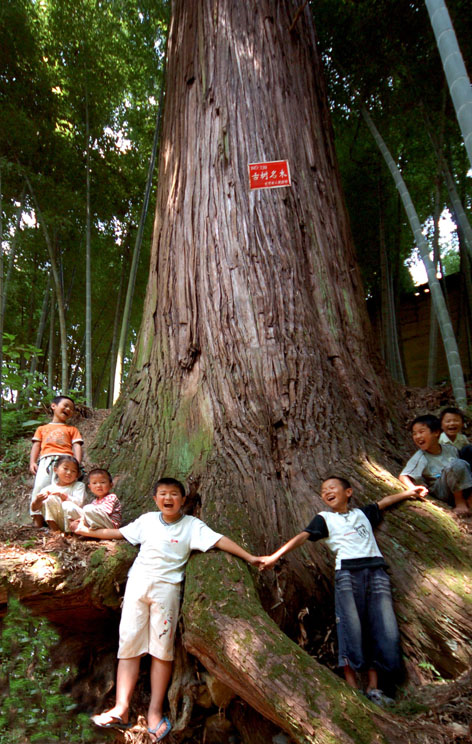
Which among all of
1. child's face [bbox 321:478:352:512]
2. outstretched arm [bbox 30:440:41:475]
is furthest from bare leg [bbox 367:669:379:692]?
outstretched arm [bbox 30:440:41:475]

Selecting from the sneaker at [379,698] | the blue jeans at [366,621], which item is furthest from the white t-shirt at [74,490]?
the sneaker at [379,698]

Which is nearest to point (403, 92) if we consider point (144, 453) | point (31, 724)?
point (144, 453)

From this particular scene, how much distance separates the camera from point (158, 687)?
5.89 feet

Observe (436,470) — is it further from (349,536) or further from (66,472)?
(66,472)

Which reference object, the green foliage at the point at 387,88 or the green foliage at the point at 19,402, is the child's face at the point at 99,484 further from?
the green foliage at the point at 387,88

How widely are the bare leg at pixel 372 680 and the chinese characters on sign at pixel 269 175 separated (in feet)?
9.77

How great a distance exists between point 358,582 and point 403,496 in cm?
52

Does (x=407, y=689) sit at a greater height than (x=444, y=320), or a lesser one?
lesser

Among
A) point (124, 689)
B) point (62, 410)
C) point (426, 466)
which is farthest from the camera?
point (62, 410)

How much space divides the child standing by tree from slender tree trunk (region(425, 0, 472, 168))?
8.12ft

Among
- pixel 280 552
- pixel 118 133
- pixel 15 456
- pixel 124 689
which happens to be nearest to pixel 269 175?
pixel 280 552

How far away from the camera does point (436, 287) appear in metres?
4.36

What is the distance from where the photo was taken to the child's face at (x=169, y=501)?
2.13 m

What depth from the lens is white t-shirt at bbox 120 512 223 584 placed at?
6.40 ft
